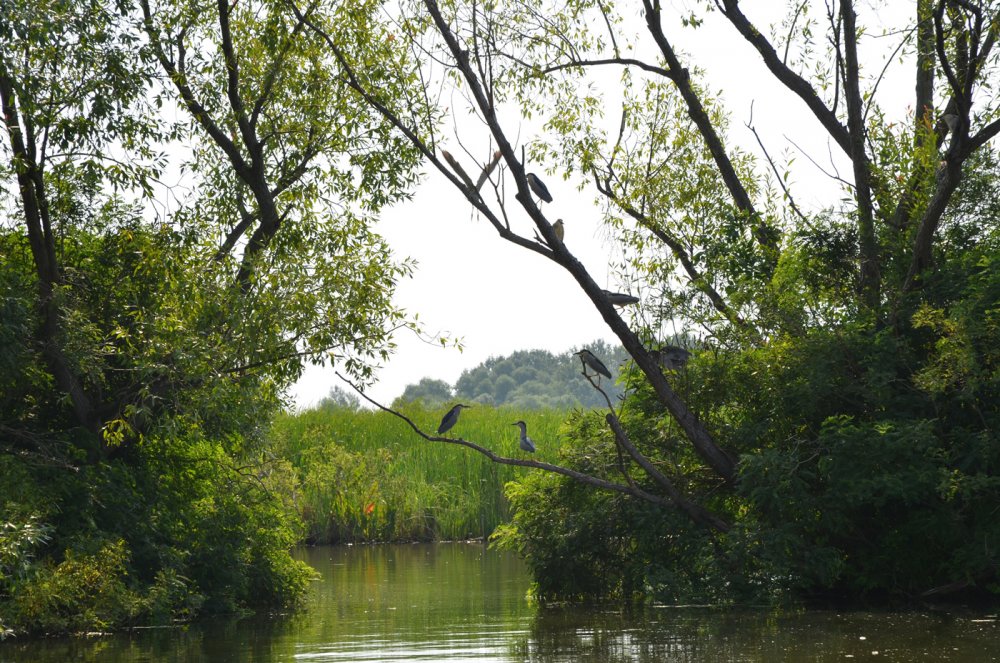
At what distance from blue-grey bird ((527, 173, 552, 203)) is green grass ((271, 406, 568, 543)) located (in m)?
8.10

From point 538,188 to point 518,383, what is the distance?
80.3 meters

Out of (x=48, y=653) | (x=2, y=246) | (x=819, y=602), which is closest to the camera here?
(x=48, y=653)

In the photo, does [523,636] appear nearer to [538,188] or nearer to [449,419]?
[449,419]

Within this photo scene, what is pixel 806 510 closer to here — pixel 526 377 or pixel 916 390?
pixel 916 390

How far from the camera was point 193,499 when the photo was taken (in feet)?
45.2

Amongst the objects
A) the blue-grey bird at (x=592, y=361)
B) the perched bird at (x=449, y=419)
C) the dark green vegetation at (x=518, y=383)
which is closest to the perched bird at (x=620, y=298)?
the blue-grey bird at (x=592, y=361)

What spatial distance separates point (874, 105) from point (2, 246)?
973cm

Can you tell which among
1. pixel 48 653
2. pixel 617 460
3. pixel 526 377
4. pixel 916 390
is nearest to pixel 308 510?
pixel 617 460

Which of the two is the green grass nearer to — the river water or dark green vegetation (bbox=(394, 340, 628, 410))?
the river water

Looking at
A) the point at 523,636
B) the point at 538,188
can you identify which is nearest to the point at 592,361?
the point at 538,188

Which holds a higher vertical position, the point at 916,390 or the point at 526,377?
the point at 526,377

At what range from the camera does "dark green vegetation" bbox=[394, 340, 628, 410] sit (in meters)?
85.6

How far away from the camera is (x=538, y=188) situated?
12383 millimetres

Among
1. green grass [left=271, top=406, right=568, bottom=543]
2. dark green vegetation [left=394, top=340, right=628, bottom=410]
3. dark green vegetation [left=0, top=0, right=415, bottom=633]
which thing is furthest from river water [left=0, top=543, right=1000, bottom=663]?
dark green vegetation [left=394, top=340, right=628, bottom=410]
